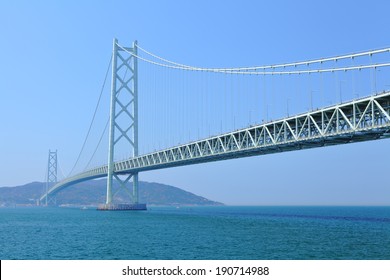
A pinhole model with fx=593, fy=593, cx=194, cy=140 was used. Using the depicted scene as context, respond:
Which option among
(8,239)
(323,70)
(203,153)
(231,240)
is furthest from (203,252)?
(203,153)

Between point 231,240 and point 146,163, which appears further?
point 146,163

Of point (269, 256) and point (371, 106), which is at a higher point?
point (371, 106)

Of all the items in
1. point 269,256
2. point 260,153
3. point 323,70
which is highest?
point 323,70

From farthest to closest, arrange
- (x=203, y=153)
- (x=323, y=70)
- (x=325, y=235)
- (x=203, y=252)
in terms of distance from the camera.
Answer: (x=203, y=153), (x=323, y=70), (x=325, y=235), (x=203, y=252)

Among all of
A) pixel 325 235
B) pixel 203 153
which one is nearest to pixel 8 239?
pixel 325 235

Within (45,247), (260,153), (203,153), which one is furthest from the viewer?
(203,153)

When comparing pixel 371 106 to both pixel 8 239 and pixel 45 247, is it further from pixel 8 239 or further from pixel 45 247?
pixel 8 239
